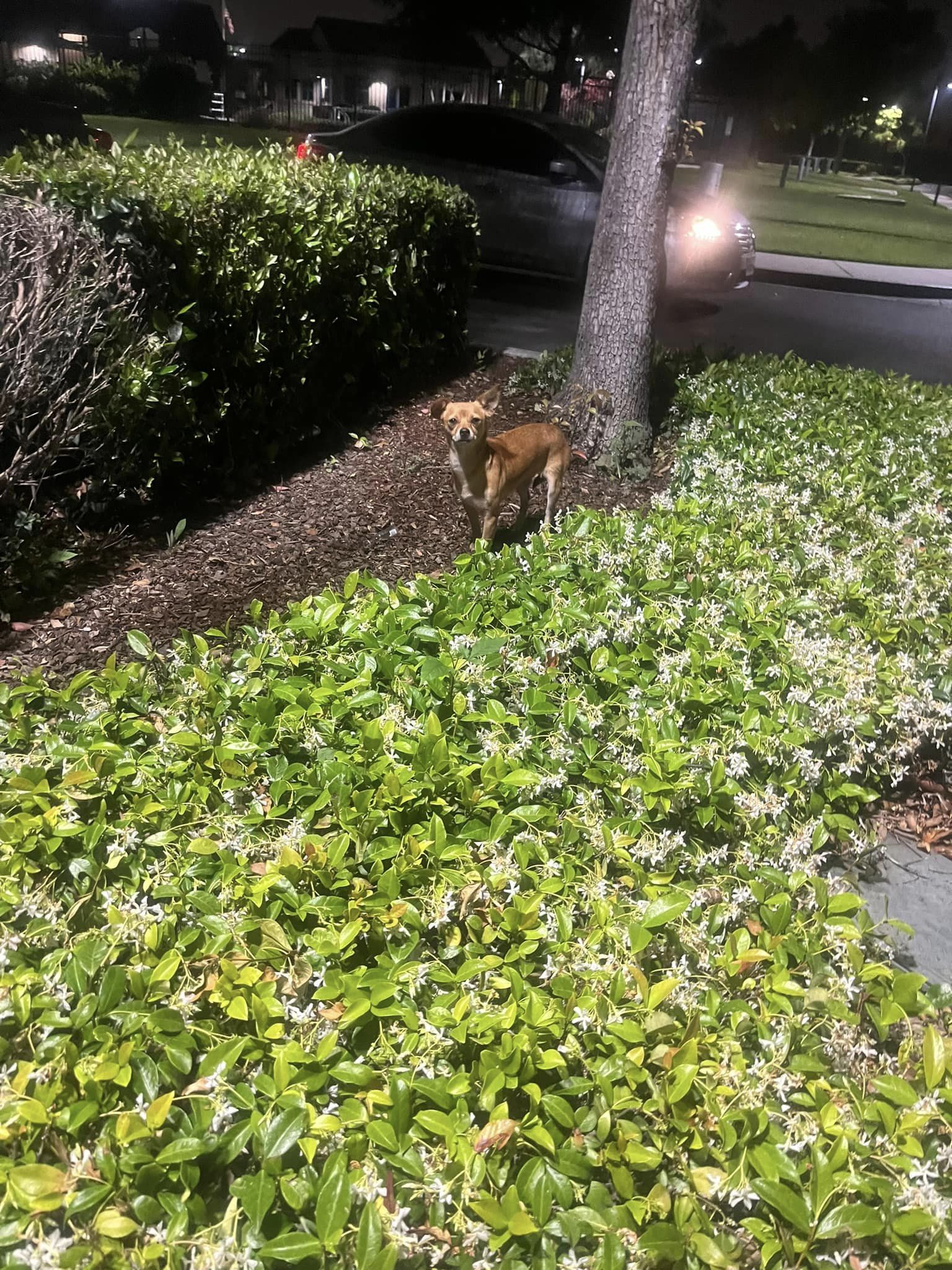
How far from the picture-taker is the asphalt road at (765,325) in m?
10.6

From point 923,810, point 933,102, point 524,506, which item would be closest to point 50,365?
point 524,506

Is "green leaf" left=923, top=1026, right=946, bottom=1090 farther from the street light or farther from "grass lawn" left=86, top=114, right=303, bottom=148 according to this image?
the street light

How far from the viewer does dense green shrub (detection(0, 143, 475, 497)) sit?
4.65 meters

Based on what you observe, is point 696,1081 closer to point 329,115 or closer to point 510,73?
point 329,115

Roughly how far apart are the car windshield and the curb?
4348 millimetres

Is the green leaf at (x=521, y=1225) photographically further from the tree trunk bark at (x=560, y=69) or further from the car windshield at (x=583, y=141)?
the tree trunk bark at (x=560, y=69)

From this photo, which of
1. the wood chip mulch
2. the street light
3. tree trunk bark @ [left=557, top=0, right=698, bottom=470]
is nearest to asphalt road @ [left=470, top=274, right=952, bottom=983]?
tree trunk bark @ [left=557, top=0, right=698, bottom=470]

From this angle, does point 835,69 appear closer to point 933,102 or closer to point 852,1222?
point 933,102

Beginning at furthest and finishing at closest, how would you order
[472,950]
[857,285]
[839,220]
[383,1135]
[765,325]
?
1. [839,220]
2. [857,285]
3. [765,325]
4. [472,950]
5. [383,1135]

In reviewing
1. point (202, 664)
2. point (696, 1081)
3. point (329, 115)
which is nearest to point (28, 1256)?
point (696, 1081)

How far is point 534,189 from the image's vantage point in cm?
1191

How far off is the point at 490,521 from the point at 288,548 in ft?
3.78

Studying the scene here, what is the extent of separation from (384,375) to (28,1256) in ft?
21.7

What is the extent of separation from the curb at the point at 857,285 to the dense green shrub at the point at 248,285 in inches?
395
